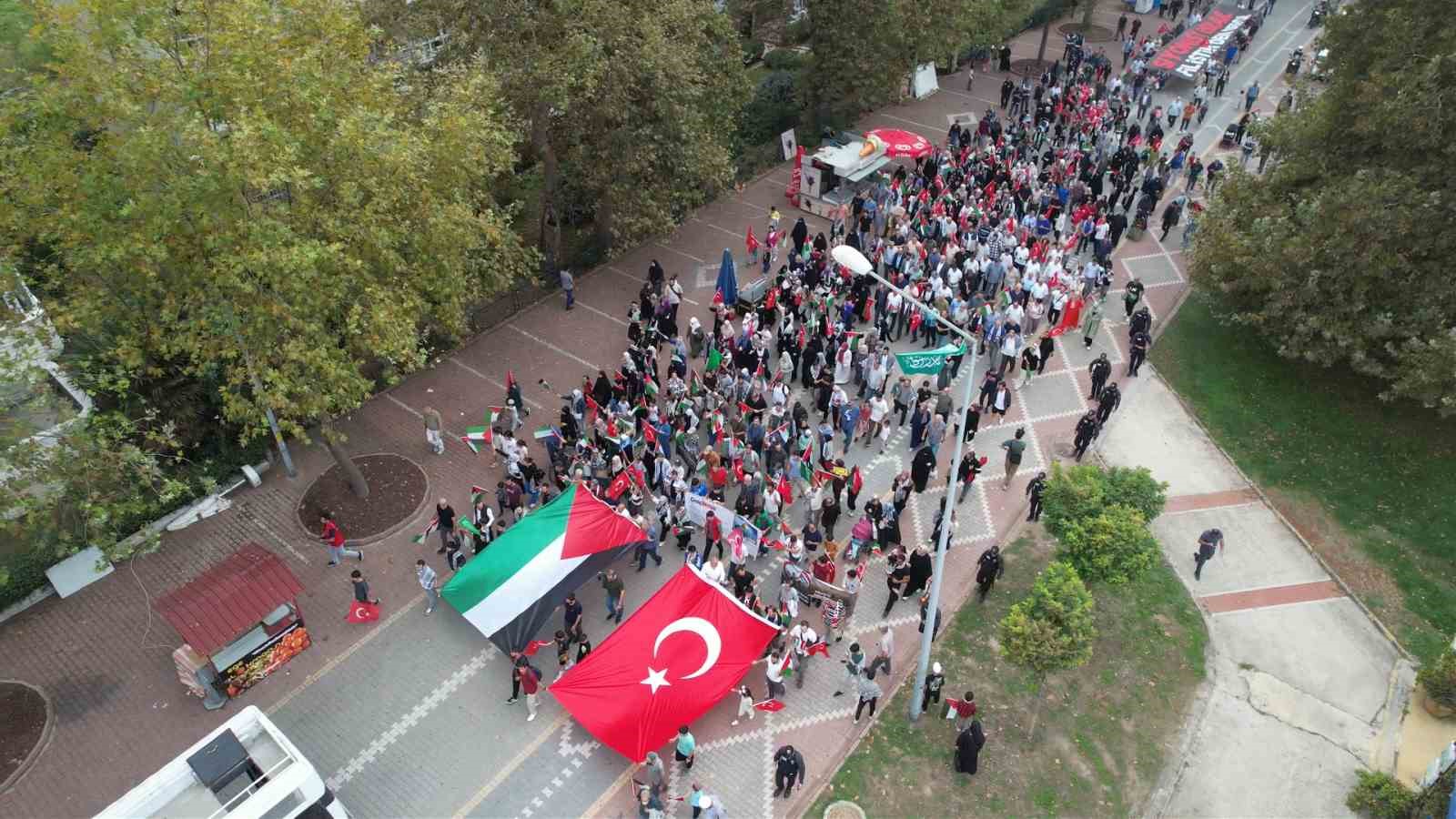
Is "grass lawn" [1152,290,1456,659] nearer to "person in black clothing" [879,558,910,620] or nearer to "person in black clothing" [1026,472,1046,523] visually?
"person in black clothing" [1026,472,1046,523]

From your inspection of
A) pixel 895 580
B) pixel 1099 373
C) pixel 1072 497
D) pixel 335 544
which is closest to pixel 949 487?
pixel 1072 497

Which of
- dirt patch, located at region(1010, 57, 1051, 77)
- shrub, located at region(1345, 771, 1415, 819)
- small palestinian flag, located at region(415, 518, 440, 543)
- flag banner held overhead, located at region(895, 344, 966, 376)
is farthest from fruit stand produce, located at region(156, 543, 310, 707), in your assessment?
dirt patch, located at region(1010, 57, 1051, 77)

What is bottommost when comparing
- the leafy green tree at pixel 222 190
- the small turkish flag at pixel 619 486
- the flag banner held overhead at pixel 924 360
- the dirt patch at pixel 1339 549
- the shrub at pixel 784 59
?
the dirt patch at pixel 1339 549

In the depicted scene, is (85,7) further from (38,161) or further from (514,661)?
(514,661)

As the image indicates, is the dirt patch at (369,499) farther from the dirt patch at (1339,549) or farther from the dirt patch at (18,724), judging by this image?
the dirt patch at (1339,549)

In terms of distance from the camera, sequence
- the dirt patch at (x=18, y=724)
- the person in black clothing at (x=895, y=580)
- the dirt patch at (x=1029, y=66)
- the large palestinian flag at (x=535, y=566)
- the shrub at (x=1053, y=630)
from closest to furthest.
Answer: the shrub at (x=1053, y=630) < the dirt patch at (x=18, y=724) < the large palestinian flag at (x=535, y=566) < the person in black clothing at (x=895, y=580) < the dirt patch at (x=1029, y=66)

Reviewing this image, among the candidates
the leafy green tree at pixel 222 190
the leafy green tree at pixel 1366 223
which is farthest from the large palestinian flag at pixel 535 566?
the leafy green tree at pixel 1366 223

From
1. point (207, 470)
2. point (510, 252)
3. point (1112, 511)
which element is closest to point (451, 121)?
point (510, 252)
